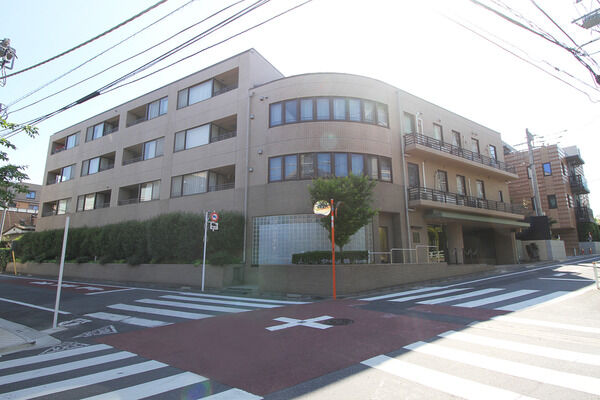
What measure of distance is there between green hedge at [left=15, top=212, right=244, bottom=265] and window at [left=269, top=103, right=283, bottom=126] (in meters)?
5.68

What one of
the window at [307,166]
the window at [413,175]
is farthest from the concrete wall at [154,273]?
the window at [413,175]

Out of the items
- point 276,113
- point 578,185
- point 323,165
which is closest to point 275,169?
point 323,165

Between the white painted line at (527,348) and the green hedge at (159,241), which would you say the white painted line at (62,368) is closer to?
the white painted line at (527,348)

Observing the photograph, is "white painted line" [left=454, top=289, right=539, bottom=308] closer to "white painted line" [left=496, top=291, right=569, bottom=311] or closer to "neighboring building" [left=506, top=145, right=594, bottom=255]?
"white painted line" [left=496, top=291, right=569, bottom=311]

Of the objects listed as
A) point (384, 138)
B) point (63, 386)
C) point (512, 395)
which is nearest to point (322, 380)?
point (512, 395)

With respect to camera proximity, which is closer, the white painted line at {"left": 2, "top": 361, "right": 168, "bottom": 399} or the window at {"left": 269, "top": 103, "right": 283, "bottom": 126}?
the white painted line at {"left": 2, "top": 361, "right": 168, "bottom": 399}

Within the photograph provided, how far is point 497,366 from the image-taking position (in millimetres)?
4020

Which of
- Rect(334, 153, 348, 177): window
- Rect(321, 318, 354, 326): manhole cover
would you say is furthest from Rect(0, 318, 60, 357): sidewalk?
Rect(334, 153, 348, 177): window

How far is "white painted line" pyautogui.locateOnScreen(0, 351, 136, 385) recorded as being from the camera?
4.19 m

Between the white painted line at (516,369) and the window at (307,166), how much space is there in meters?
12.0

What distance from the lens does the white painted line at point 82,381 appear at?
143 inches

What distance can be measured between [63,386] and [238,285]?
1179 cm

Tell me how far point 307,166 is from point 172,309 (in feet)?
31.9

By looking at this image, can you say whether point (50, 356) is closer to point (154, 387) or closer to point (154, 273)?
point (154, 387)
